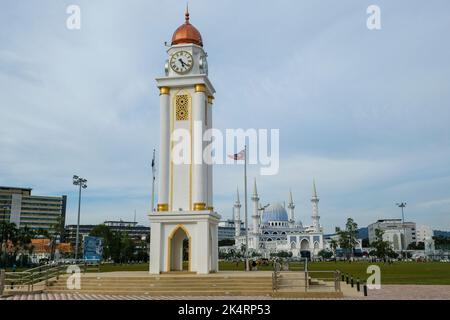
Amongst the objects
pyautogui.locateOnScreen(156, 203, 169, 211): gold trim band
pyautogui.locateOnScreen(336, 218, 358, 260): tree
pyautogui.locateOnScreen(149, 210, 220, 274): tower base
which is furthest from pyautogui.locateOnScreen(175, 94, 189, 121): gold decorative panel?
pyautogui.locateOnScreen(336, 218, 358, 260): tree

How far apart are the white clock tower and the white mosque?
120310mm

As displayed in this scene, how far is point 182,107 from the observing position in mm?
31797

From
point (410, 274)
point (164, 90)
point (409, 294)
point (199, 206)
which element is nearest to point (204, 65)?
point (164, 90)

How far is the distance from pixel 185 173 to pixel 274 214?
149m

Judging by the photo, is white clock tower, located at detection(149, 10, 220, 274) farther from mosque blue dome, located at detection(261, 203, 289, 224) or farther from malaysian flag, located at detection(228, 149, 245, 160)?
mosque blue dome, located at detection(261, 203, 289, 224)

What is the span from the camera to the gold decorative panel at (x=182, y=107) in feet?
104

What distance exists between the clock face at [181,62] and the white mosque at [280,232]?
120906mm

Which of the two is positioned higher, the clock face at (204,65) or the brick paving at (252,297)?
the clock face at (204,65)

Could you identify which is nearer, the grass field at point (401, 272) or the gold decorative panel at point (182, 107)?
→ the gold decorative panel at point (182, 107)

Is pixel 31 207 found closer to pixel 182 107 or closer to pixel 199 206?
pixel 182 107

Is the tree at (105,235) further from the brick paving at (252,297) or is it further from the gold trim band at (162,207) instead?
the brick paving at (252,297)

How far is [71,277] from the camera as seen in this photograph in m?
26.1

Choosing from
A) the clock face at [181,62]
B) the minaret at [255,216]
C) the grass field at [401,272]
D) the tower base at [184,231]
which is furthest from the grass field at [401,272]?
the minaret at [255,216]
